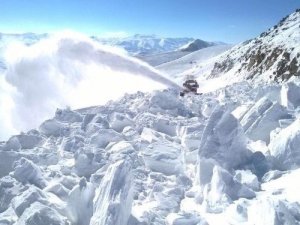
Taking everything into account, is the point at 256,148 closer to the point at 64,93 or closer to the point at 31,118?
the point at 31,118

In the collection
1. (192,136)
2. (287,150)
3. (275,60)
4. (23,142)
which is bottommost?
(23,142)

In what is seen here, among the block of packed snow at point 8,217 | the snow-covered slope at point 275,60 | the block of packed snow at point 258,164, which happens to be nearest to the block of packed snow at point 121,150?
the block of packed snow at point 8,217

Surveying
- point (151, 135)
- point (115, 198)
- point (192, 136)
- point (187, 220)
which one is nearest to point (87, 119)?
point (151, 135)

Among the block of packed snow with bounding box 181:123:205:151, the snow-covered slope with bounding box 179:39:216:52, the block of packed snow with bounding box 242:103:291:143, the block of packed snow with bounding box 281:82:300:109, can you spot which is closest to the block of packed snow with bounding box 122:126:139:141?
the block of packed snow with bounding box 181:123:205:151

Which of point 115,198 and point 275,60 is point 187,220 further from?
point 275,60

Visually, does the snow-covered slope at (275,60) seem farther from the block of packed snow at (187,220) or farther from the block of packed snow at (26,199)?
the block of packed snow at (26,199)

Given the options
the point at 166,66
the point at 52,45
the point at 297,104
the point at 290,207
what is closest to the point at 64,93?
the point at 52,45
